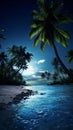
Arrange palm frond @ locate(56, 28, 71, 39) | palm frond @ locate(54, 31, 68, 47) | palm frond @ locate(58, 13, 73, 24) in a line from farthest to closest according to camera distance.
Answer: palm frond @ locate(54, 31, 68, 47) < palm frond @ locate(56, 28, 71, 39) < palm frond @ locate(58, 13, 73, 24)

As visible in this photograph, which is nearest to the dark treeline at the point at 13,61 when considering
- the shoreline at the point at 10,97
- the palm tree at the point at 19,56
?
the palm tree at the point at 19,56

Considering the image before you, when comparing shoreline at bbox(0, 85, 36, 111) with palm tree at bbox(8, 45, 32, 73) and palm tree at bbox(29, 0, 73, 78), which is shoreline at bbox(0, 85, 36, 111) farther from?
palm tree at bbox(8, 45, 32, 73)

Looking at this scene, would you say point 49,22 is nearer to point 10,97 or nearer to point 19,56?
point 10,97

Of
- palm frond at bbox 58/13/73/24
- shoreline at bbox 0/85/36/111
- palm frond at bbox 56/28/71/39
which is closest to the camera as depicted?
shoreline at bbox 0/85/36/111

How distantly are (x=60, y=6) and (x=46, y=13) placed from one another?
1913 millimetres

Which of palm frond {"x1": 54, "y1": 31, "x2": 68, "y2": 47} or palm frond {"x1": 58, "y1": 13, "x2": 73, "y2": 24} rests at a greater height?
palm frond {"x1": 58, "y1": 13, "x2": 73, "y2": 24}

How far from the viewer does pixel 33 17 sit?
25.5 metres

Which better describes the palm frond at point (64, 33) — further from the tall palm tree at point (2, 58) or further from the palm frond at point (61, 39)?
the tall palm tree at point (2, 58)

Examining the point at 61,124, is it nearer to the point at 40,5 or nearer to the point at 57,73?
the point at 40,5

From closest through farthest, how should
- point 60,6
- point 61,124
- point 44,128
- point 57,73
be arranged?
point 44,128, point 61,124, point 60,6, point 57,73

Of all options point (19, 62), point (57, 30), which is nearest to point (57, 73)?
point (19, 62)

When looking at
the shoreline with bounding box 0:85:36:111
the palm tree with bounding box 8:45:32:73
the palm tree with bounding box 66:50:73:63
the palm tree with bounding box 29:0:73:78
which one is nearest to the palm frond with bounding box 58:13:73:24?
the palm tree with bounding box 29:0:73:78

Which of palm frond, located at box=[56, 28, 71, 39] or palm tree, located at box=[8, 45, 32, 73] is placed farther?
palm tree, located at box=[8, 45, 32, 73]

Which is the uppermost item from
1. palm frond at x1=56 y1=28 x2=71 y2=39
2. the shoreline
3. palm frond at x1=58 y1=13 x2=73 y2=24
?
palm frond at x1=58 y1=13 x2=73 y2=24
